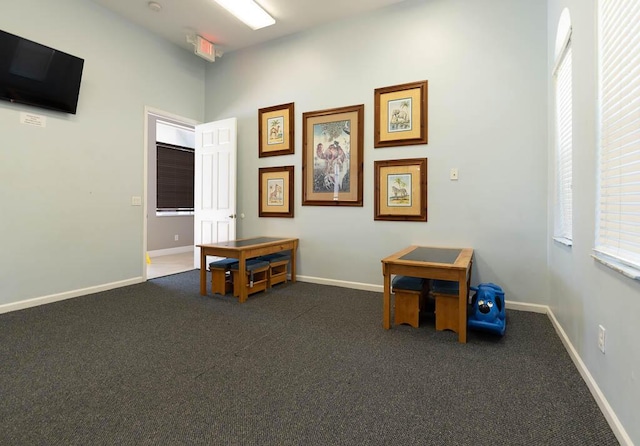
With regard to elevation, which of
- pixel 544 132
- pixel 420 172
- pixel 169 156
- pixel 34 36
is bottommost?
pixel 420 172

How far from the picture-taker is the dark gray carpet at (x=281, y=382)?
4.64 feet

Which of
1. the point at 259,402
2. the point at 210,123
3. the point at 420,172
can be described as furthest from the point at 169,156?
the point at 259,402

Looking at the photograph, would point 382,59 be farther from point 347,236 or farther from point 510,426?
point 510,426

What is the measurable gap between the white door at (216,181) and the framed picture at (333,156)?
1.13 m

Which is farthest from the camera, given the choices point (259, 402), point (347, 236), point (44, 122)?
point (347, 236)

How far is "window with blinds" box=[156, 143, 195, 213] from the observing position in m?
7.00

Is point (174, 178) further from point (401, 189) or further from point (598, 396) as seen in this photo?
point (598, 396)

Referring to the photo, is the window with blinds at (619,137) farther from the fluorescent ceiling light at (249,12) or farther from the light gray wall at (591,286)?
the fluorescent ceiling light at (249,12)

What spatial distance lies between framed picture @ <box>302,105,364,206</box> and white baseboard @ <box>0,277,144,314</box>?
2.58 m

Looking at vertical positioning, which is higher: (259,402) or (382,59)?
(382,59)

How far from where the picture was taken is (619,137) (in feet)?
4.69

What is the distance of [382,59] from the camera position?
3.76m

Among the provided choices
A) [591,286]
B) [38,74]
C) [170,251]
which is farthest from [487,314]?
[170,251]

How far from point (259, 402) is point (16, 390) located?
4.50ft
